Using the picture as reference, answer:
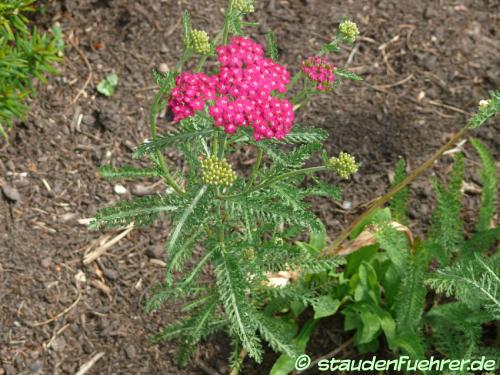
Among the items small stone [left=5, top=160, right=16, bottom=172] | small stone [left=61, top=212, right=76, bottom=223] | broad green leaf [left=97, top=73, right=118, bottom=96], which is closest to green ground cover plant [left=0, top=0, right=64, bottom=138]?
small stone [left=5, top=160, right=16, bottom=172]

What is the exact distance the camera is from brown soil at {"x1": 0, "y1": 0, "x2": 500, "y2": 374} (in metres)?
3.64

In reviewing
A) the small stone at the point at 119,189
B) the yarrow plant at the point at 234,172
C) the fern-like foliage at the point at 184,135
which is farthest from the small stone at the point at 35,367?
the fern-like foliage at the point at 184,135

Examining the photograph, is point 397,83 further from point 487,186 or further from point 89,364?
point 89,364

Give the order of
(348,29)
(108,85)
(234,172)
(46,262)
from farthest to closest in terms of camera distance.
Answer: (108,85) < (46,262) < (348,29) < (234,172)

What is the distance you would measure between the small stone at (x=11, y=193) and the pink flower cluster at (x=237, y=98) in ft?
6.44

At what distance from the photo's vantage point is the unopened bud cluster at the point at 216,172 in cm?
243

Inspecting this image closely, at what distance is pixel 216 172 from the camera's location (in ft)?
7.97

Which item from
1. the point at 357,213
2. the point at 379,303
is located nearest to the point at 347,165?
the point at 379,303

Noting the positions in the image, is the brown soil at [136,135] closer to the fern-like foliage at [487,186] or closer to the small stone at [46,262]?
the small stone at [46,262]

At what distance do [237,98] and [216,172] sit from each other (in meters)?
0.28

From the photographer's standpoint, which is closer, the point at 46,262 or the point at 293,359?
the point at 293,359

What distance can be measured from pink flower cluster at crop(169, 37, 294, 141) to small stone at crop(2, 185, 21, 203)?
6.44 ft

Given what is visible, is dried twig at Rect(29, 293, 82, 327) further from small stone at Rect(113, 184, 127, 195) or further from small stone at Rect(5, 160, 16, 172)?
small stone at Rect(5, 160, 16, 172)

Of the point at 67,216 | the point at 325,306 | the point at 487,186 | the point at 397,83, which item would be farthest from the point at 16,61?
the point at 487,186
